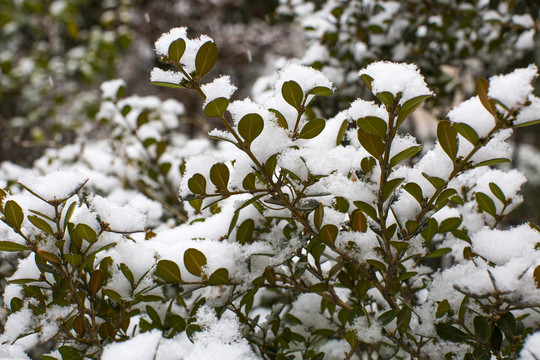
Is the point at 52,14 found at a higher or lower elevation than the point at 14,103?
higher

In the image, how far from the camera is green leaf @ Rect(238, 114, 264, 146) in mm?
668

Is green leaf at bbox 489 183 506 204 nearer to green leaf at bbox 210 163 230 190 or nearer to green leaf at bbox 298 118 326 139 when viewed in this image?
green leaf at bbox 298 118 326 139

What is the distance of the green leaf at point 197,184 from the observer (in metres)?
0.70

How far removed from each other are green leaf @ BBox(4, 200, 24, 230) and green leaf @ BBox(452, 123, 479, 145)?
0.76 metres

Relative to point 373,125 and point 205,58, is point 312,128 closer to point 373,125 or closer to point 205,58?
point 373,125

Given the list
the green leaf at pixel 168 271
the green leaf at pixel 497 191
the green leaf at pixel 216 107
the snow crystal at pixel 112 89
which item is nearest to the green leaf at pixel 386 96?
the green leaf at pixel 216 107

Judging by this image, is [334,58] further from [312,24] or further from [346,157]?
[346,157]

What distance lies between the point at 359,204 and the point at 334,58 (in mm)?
1265

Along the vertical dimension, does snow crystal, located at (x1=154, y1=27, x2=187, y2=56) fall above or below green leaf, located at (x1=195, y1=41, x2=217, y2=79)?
above

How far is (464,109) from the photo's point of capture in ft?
2.23

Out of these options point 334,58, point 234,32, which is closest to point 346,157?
point 334,58

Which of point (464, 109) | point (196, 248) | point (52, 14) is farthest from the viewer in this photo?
point (52, 14)

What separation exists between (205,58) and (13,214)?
1.45 ft

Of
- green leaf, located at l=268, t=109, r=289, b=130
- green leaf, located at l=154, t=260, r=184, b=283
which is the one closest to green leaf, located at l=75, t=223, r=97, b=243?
green leaf, located at l=154, t=260, r=184, b=283
